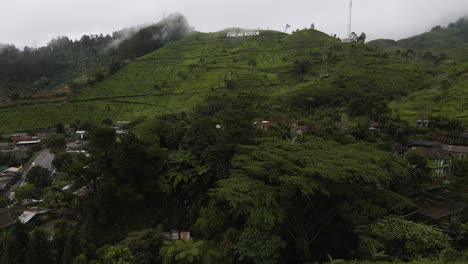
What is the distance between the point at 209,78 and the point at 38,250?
6323cm

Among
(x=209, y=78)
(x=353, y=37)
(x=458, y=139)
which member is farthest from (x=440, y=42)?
(x=458, y=139)

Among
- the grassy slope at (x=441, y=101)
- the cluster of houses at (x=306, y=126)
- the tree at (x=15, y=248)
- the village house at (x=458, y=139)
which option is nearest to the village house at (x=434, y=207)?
the cluster of houses at (x=306, y=126)

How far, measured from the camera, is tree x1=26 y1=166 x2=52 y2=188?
25953mm

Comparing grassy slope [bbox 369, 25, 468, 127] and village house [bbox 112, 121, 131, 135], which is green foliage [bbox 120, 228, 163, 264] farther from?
grassy slope [bbox 369, 25, 468, 127]

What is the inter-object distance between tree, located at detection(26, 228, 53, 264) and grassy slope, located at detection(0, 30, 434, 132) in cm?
4430

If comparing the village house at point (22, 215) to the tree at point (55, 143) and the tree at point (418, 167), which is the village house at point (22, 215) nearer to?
the tree at point (55, 143)

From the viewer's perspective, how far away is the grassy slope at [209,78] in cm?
5681

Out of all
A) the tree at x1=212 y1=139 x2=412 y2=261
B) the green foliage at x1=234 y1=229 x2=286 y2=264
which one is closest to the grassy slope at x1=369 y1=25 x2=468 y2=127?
the tree at x1=212 y1=139 x2=412 y2=261

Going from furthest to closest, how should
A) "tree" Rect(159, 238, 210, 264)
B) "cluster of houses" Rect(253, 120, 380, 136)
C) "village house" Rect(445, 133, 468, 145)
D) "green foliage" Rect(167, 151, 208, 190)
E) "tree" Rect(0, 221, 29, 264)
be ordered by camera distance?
"village house" Rect(445, 133, 468, 145) → "cluster of houses" Rect(253, 120, 380, 136) → "green foliage" Rect(167, 151, 208, 190) → "tree" Rect(0, 221, 29, 264) → "tree" Rect(159, 238, 210, 264)

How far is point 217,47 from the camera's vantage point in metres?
97.1

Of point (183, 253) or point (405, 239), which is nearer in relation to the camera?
point (183, 253)

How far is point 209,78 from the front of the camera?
71.9 m

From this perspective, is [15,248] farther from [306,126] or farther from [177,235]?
[306,126]

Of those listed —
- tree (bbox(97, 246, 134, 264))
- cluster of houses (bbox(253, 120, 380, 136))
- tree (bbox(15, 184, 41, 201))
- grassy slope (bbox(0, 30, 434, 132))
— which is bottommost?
tree (bbox(15, 184, 41, 201))
